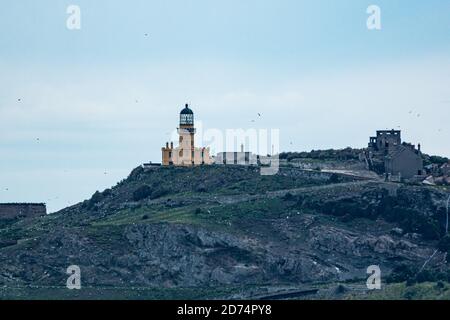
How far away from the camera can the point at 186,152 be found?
128m

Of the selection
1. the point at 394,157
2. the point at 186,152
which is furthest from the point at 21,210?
the point at 394,157

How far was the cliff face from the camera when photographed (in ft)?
A: 345

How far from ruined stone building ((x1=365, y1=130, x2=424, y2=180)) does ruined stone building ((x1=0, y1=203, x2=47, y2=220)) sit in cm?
2467

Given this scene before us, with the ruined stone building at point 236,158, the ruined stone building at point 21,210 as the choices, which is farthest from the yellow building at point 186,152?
the ruined stone building at point 21,210

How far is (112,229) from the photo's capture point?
367 feet

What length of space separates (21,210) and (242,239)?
30.2m

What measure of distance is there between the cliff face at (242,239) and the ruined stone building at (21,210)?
40.3 feet

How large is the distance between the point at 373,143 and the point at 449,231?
15.5m

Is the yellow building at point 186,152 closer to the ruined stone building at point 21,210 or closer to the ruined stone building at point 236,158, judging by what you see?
the ruined stone building at point 236,158

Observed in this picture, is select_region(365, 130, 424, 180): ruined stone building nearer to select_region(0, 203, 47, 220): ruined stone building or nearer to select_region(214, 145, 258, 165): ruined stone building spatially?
select_region(214, 145, 258, 165): ruined stone building

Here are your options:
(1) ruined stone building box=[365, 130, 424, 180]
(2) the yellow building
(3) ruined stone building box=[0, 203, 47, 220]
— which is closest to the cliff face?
(1) ruined stone building box=[365, 130, 424, 180]

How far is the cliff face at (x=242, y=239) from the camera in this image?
105 m
